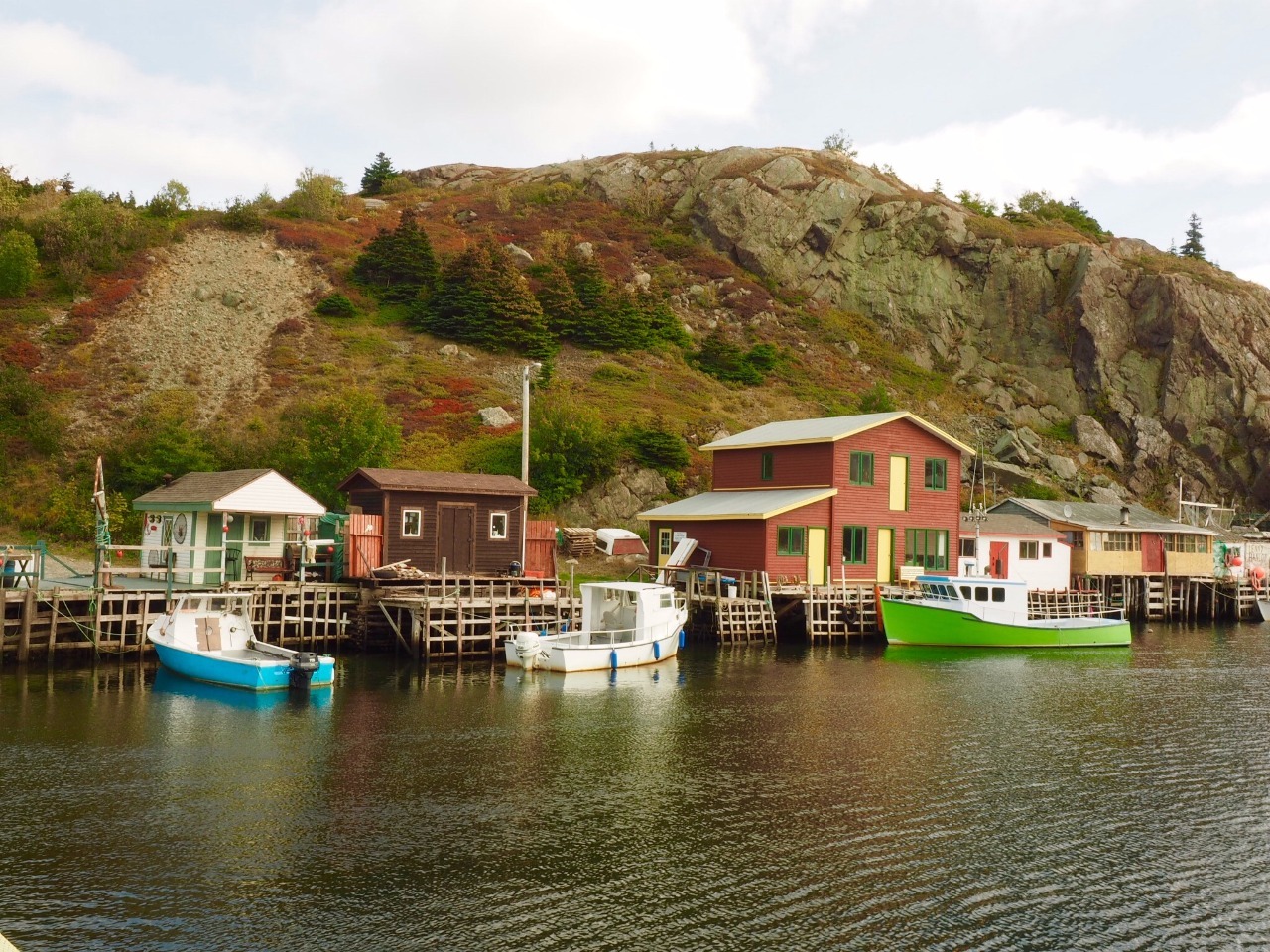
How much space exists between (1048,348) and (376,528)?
82.6 metres

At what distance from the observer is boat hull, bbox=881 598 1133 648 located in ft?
148

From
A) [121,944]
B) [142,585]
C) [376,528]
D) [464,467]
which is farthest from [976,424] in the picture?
[121,944]

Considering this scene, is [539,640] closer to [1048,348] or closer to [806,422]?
[806,422]

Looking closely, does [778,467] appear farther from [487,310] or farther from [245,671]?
[487,310]

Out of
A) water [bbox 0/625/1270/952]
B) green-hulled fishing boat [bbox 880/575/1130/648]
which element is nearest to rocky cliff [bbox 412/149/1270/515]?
green-hulled fishing boat [bbox 880/575/1130/648]

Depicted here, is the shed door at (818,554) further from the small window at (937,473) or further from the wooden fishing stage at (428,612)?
the small window at (937,473)

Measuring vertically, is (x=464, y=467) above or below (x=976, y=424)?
below

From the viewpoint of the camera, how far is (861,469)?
4978 centimetres

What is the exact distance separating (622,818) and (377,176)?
124 m

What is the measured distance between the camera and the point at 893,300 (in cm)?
11088

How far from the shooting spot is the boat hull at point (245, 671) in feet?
102

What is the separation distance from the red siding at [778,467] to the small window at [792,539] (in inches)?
114

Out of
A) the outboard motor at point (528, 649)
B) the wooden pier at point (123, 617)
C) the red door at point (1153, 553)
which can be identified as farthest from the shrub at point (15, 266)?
the red door at point (1153, 553)

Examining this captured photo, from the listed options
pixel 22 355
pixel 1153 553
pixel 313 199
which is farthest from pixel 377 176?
pixel 1153 553
